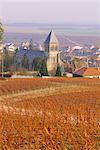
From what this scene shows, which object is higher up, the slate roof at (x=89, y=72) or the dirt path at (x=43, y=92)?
the dirt path at (x=43, y=92)

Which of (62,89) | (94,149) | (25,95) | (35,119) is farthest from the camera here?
(62,89)

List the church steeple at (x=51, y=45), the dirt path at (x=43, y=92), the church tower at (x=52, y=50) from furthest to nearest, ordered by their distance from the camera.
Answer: the church steeple at (x=51, y=45) → the church tower at (x=52, y=50) → the dirt path at (x=43, y=92)

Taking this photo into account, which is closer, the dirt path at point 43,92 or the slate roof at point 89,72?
the dirt path at point 43,92

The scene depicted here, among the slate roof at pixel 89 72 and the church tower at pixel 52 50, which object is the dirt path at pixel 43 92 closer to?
the slate roof at pixel 89 72

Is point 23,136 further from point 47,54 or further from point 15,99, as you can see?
point 47,54

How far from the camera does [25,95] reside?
19516mm

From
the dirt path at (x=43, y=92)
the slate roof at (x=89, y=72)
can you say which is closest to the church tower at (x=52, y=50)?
Answer: the slate roof at (x=89, y=72)

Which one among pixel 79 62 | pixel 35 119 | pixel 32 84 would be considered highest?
pixel 35 119

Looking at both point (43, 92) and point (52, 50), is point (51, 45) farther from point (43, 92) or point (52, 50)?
point (43, 92)

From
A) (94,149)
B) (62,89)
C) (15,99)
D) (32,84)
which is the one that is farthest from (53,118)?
(32,84)

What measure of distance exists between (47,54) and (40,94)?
170 feet

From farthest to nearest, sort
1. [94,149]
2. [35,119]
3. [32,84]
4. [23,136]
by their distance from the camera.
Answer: [32,84]
[35,119]
[23,136]
[94,149]

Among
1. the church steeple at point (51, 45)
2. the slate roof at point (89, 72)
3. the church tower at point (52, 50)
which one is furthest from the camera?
the church steeple at point (51, 45)

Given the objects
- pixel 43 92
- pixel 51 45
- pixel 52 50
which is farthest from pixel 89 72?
pixel 43 92
